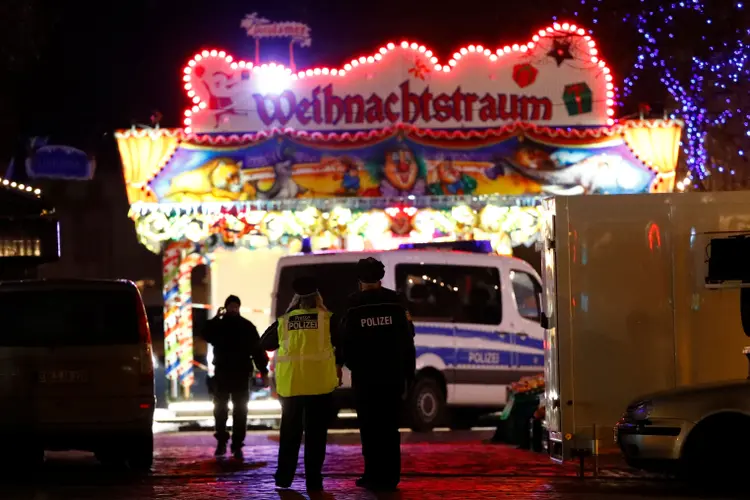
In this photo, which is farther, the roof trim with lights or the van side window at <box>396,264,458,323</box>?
the van side window at <box>396,264,458,323</box>

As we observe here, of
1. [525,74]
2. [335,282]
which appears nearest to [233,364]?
[335,282]

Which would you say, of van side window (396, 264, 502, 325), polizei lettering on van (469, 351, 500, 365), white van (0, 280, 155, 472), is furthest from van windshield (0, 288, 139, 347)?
polizei lettering on van (469, 351, 500, 365)

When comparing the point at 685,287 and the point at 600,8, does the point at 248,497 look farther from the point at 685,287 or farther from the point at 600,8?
the point at 600,8

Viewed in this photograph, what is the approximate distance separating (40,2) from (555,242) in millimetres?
14575

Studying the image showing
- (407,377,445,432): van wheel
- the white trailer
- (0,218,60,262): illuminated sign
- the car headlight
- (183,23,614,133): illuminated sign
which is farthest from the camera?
(183,23,614,133): illuminated sign

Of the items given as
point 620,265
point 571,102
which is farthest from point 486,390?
point 620,265

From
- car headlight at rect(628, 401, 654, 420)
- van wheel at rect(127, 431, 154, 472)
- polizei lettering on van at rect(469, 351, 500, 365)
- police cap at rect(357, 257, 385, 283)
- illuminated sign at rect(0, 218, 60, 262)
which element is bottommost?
van wheel at rect(127, 431, 154, 472)

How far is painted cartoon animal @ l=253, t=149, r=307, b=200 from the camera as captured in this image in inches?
816

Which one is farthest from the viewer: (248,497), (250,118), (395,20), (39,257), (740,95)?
(395,20)

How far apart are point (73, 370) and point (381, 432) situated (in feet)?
10.6

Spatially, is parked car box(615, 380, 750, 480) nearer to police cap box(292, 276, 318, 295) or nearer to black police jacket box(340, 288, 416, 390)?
black police jacket box(340, 288, 416, 390)

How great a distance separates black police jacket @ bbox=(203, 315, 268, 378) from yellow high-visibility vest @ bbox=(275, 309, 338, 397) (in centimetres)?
371

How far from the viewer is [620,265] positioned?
11359mm

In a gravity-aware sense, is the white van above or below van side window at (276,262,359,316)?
below
